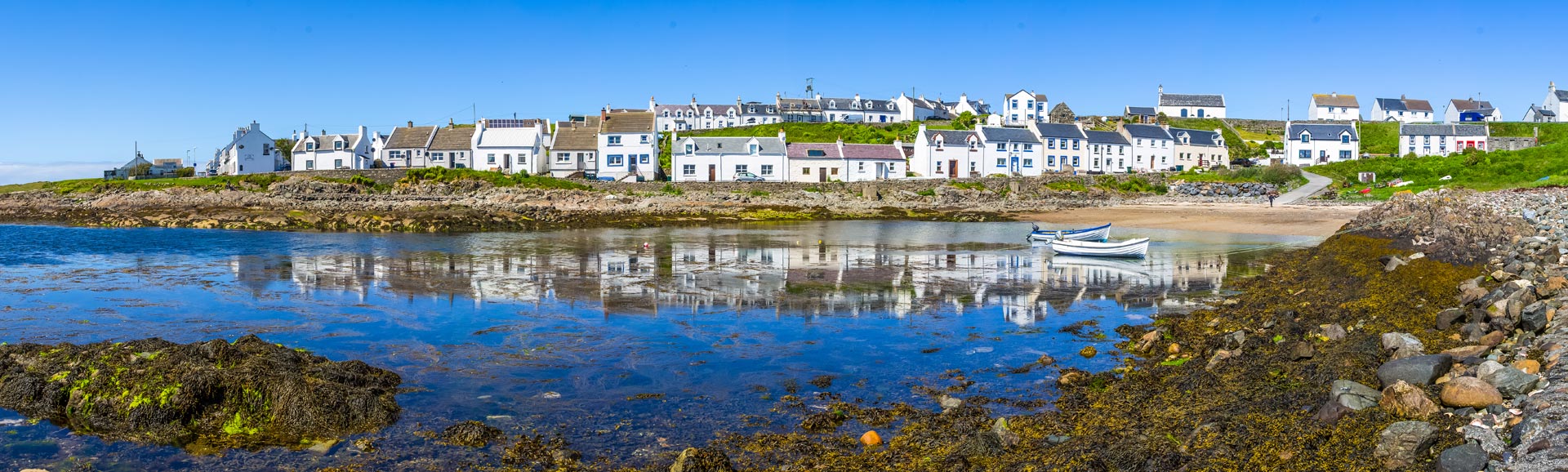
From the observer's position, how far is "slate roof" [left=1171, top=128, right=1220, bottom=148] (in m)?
90.7

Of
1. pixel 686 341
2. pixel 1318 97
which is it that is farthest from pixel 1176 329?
pixel 1318 97

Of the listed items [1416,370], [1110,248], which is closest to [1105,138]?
[1110,248]

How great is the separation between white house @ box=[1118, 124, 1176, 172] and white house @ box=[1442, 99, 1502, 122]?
46496 millimetres

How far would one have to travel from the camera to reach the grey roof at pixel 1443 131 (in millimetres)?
89812

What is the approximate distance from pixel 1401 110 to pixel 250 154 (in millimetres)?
124571

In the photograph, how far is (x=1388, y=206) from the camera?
36812 mm

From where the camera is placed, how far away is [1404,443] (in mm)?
7953

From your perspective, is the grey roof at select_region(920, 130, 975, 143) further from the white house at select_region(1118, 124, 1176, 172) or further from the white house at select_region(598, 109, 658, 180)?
the white house at select_region(598, 109, 658, 180)

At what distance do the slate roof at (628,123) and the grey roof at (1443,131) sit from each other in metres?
70.1

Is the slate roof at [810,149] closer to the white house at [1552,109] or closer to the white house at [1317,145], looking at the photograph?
the white house at [1317,145]

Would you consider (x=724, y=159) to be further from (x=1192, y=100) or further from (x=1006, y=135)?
(x=1192, y=100)

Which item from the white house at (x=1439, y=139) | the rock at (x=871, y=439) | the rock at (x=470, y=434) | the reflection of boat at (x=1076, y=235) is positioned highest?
the white house at (x=1439, y=139)

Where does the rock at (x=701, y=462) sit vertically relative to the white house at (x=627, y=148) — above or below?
below

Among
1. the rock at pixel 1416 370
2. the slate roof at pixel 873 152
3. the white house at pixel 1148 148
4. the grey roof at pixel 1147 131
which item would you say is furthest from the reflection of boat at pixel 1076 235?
the grey roof at pixel 1147 131
